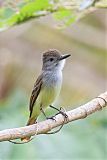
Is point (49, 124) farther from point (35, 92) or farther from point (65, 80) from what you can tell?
point (65, 80)

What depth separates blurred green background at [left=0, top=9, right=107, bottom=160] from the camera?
4.82m

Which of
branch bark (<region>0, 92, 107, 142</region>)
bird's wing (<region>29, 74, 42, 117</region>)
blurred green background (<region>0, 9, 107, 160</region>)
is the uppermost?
branch bark (<region>0, 92, 107, 142</region>)

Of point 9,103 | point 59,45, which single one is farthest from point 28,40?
point 9,103

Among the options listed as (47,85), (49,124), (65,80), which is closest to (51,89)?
(47,85)

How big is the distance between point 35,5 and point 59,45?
4034mm

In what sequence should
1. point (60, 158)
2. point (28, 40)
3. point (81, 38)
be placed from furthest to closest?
point (28, 40) < point (81, 38) < point (60, 158)

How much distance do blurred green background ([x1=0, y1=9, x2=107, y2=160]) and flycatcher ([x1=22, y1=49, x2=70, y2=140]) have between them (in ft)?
2.60

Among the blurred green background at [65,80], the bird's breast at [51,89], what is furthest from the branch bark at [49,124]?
the blurred green background at [65,80]

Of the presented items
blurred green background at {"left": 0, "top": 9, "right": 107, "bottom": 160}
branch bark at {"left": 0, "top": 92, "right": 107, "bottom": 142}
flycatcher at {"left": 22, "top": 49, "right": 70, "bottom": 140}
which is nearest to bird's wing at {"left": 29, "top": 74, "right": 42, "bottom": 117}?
flycatcher at {"left": 22, "top": 49, "right": 70, "bottom": 140}

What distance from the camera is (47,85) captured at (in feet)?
11.6

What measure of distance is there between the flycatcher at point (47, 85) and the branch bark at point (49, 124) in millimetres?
455

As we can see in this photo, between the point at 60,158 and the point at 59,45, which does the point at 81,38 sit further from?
the point at 60,158

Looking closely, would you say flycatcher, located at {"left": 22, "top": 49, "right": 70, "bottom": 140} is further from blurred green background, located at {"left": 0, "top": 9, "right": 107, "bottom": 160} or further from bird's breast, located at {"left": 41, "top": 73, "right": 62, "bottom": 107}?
blurred green background, located at {"left": 0, "top": 9, "right": 107, "bottom": 160}

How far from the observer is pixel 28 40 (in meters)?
7.61
